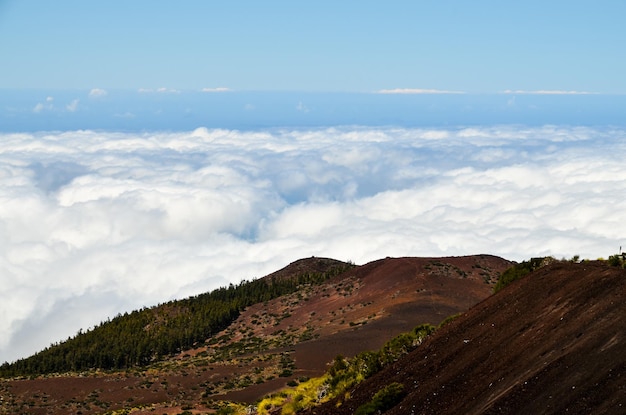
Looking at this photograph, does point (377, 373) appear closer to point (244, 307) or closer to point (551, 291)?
point (551, 291)

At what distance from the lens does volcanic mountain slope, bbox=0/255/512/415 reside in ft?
128

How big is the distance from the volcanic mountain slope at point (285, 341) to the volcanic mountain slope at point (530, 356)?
53.0 feet

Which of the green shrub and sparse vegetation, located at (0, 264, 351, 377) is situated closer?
the green shrub

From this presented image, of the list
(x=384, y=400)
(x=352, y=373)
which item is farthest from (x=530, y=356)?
(x=352, y=373)

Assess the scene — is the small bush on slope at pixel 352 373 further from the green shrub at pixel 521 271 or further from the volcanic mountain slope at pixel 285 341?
the volcanic mountain slope at pixel 285 341

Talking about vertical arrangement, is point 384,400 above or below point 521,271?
below

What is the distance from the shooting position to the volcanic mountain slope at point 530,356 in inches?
580

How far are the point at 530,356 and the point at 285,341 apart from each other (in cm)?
3719

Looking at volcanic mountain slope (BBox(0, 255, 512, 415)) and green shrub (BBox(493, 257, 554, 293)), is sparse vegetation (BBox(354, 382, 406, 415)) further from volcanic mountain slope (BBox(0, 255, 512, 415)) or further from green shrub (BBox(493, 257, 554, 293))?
volcanic mountain slope (BBox(0, 255, 512, 415))

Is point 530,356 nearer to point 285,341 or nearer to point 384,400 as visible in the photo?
point 384,400

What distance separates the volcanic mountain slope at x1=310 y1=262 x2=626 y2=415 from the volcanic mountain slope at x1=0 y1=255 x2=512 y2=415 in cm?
1615

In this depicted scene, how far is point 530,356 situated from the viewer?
17375 mm

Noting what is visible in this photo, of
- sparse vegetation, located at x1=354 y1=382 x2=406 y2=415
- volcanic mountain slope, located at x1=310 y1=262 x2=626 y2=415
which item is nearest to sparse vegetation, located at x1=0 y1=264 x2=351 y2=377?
volcanic mountain slope, located at x1=310 y1=262 x2=626 y2=415

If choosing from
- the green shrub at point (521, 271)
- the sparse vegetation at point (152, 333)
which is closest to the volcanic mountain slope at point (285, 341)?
the sparse vegetation at point (152, 333)
